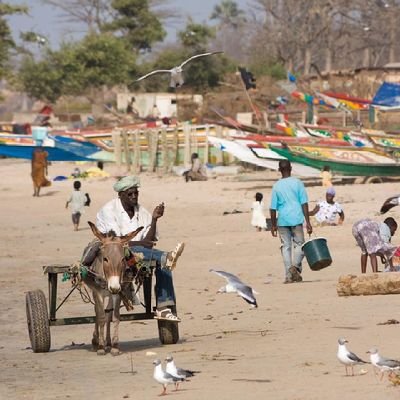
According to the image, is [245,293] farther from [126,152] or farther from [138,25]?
[138,25]

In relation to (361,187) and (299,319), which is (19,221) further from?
(299,319)

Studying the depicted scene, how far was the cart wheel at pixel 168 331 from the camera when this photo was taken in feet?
34.7

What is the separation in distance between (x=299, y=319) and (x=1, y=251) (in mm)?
11366

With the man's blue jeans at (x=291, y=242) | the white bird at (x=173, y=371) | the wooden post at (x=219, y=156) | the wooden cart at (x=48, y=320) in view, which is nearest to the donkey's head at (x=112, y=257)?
the wooden cart at (x=48, y=320)

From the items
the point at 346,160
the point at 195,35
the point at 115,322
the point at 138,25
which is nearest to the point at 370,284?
the point at 115,322

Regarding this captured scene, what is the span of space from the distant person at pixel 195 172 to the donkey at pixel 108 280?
2585cm

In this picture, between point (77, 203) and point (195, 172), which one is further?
point (195, 172)

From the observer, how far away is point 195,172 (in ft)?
119

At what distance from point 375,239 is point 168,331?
4.48 metres

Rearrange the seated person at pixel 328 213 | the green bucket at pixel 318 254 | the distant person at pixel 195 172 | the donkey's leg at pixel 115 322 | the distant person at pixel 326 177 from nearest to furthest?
1. the donkey's leg at pixel 115 322
2. the green bucket at pixel 318 254
3. the seated person at pixel 328 213
4. the distant person at pixel 326 177
5. the distant person at pixel 195 172

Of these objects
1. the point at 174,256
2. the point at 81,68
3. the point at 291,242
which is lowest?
the point at 291,242

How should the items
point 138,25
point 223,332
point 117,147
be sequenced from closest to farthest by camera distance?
point 223,332 → point 117,147 → point 138,25

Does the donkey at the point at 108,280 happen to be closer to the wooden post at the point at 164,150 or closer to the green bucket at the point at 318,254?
the green bucket at the point at 318,254

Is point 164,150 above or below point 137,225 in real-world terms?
above
